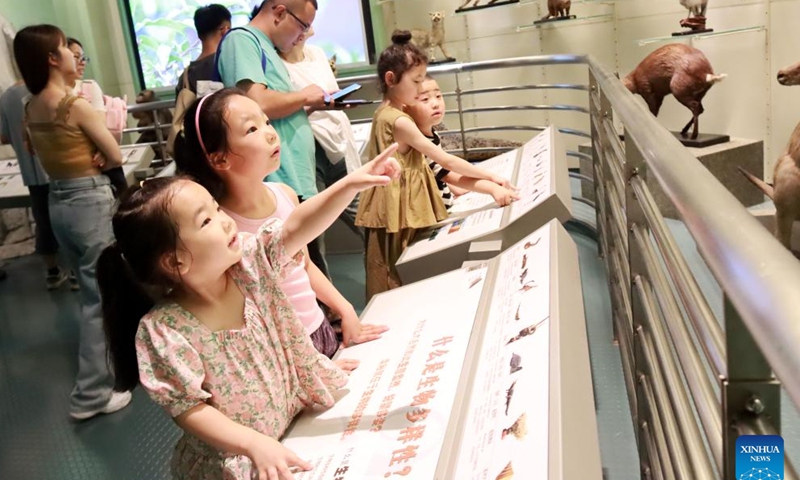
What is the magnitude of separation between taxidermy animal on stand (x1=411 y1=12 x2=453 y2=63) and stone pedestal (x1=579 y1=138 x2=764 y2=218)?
81.7 inches

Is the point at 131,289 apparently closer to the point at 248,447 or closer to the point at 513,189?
the point at 248,447

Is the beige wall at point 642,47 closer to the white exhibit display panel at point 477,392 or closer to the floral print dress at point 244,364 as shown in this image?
the white exhibit display panel at point 477,392

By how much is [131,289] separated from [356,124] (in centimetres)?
360

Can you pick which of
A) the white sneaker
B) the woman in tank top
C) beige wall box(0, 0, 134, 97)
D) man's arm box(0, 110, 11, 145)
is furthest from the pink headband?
beige wall box(0, 0, 134, 97)

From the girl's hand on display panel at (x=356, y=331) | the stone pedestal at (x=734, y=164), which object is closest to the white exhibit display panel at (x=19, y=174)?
the stone pedestal at (x=734, y=164)

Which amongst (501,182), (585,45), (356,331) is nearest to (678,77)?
(585,45)

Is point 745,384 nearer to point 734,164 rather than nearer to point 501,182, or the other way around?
point 501,182

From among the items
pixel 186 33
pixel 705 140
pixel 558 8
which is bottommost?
pixel 705 140

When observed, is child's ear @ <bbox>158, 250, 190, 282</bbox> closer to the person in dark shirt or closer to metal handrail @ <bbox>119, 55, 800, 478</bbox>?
metal handrail @ <bbox>119, 55, 800, 478</bbox>

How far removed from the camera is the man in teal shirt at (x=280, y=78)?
2211mm

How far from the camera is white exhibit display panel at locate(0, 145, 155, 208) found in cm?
491

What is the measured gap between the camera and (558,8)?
5328 millimetres

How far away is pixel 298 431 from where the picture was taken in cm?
130

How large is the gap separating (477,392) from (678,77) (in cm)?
385
